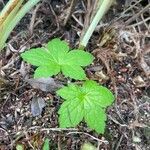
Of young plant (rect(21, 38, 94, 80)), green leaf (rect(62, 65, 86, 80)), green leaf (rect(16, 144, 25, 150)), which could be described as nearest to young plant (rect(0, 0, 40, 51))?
young plant (rect(21, 38, 94, 80))

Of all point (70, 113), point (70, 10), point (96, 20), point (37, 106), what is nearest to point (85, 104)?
point (70, 113)

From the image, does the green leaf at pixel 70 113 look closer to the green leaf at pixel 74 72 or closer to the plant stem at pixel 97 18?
the green leaf at pixel 74 72

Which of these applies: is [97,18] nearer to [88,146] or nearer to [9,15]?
[9,15]

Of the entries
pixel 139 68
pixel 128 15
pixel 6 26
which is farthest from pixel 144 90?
pixel 6 26

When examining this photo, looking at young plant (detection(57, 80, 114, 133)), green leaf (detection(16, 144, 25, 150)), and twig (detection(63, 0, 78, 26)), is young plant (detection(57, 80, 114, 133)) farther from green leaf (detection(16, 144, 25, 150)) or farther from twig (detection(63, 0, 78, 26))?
twig (detection(63, 0, 78, 26))

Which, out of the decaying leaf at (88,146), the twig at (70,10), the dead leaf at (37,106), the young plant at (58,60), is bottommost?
the decaying leaf at (88,146)

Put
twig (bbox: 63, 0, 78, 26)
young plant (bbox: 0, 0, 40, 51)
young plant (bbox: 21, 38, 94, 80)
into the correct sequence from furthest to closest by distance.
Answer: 1. twig (bbox: 63, 0, 78, 26)
2. young plant (bbox: 21, 38, 94, 80)
3. young plant (bbox: 0, 0, 40, 51)

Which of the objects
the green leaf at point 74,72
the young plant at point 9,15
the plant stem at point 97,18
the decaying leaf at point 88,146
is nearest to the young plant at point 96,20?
the plant stem at point 97,18
